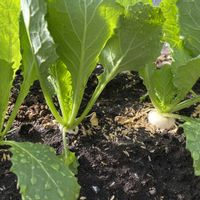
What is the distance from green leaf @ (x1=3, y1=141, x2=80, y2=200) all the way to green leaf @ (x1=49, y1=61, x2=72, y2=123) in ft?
0.54

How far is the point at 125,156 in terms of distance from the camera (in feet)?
3.74

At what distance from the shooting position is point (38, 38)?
1.00 metres

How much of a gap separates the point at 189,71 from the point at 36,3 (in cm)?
38

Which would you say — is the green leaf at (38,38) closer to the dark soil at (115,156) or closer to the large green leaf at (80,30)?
the large green leaf at (80,30)

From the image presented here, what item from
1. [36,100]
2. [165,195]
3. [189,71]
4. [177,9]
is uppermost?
[177,9]

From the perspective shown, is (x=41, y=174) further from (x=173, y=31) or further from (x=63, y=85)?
(x=173, y=31)

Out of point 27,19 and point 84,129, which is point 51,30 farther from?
point 84,129

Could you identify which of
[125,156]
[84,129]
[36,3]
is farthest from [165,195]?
[36,3]

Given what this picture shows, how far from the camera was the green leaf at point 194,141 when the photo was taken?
3.27ft

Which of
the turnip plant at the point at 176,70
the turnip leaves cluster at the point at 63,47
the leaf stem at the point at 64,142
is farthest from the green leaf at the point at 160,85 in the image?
the leaf stem at the point at 64,142

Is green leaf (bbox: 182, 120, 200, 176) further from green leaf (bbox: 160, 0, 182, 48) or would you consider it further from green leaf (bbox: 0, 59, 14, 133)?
green leaf (bbox: 0, 59, 14, 133)

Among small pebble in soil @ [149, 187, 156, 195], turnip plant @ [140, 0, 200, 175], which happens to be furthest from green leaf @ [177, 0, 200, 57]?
small pebble in soil @ [149, 187, 156, 195]

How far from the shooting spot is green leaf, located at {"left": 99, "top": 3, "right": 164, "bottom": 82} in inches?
39.4

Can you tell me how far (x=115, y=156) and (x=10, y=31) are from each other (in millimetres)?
369
